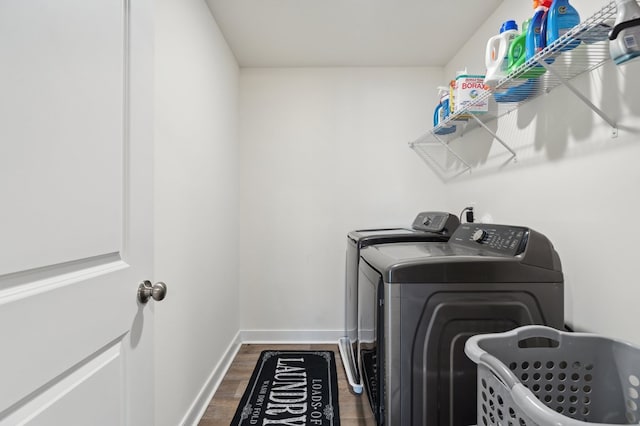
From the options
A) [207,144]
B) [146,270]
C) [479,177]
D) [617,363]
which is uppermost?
[207,144]

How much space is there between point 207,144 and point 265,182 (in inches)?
32.3

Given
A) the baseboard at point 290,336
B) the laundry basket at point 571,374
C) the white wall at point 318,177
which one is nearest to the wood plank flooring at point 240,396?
the baseboard at point 290,336

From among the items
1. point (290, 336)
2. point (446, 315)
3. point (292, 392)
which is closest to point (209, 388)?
point (292, 392)

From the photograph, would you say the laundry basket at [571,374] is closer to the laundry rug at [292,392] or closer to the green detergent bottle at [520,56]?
the green detergent bottle at [520,56]

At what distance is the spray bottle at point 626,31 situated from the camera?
78cm

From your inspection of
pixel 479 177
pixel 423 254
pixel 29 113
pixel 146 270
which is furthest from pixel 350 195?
pixel 29 113

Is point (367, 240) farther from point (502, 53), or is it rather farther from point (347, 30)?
point (347, 30)

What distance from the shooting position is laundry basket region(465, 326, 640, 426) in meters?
0.85

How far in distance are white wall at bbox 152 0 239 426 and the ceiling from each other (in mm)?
195

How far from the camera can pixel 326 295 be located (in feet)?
9.02

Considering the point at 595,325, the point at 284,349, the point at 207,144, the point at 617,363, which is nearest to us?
the point at 617,363

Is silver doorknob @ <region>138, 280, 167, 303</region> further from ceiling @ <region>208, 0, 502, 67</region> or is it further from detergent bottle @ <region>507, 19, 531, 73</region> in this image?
ceiling @ <region>208, 0, 502, 67</region>

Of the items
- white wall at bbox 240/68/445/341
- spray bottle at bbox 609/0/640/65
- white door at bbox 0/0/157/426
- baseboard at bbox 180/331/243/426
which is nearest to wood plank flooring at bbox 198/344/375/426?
baseboard at bbox 180/331/243/426

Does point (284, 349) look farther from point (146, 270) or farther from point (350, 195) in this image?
point (146, 270)
